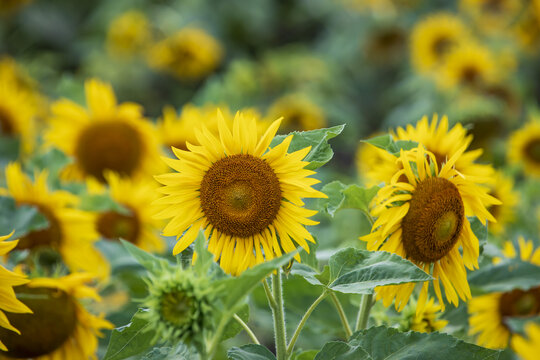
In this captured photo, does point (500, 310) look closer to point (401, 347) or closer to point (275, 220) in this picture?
point (401, 347)

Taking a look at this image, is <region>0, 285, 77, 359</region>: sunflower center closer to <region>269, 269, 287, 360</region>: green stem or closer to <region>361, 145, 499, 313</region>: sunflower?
<region>269, 269, 287, 360</region>: green stem

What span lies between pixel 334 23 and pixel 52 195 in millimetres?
2612

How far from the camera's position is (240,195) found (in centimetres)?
63

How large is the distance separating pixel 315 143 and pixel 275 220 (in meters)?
0.10

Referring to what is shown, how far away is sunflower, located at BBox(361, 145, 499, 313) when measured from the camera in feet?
2.01

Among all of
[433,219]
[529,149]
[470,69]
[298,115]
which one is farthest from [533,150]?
[433,219]

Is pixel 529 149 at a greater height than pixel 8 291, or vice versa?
pixel 8 291

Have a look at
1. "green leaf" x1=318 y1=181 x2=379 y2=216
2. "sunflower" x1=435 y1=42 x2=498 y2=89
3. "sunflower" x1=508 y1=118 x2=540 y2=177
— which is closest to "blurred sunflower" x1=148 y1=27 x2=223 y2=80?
"sunflower" x1=435 y1=42 x2=498 y2=89

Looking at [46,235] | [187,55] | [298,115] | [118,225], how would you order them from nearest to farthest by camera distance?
[46,235]
[118,225]
[298,115]
[187,55]

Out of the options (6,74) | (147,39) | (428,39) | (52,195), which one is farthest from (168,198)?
(147,39)

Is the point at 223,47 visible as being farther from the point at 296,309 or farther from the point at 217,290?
the point at 217,290

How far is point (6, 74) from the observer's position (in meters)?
2.05

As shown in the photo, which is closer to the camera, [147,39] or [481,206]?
[481,206]

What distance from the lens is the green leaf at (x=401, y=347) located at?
1.97ft
